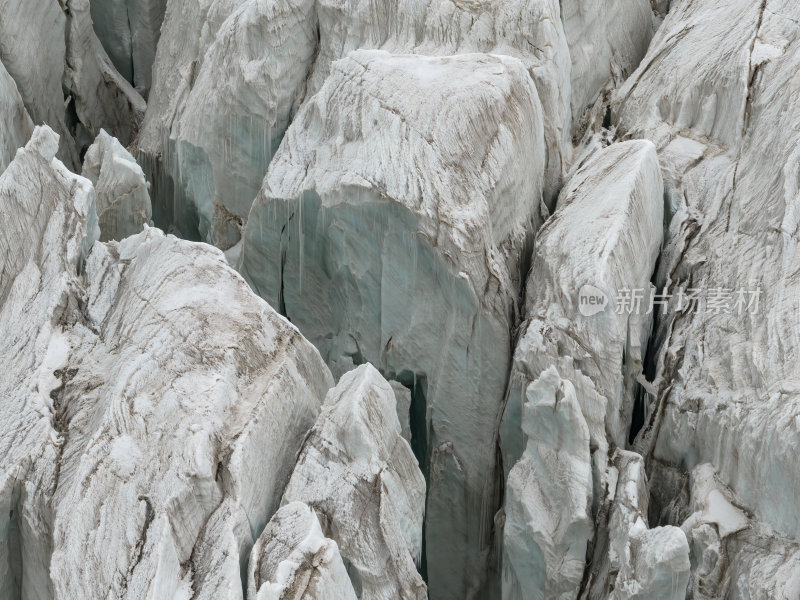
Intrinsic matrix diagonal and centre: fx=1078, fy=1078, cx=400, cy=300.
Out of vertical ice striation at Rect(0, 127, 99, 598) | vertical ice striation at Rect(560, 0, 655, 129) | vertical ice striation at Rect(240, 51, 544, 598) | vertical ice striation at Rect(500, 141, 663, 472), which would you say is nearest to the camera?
vertical ice striation at Rect(0, 127, 99, 598)

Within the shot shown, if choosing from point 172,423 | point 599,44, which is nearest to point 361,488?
point 172,423

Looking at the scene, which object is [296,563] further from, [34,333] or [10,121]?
[10,121]

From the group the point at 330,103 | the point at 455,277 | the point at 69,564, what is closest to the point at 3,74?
the point at 330,103

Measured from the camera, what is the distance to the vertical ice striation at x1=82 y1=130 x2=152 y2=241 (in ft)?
43.8

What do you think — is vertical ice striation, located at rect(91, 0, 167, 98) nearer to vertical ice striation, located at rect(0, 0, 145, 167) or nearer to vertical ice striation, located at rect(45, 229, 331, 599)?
vertical ice striation, located at rect(0, 0, 145, 167)

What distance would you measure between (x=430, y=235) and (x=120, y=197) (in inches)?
171

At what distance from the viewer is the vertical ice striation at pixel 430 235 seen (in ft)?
37.7

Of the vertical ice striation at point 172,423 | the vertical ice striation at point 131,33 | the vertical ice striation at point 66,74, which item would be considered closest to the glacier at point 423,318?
the vertical ice striation at point 172,423

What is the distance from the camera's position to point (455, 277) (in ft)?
37.3

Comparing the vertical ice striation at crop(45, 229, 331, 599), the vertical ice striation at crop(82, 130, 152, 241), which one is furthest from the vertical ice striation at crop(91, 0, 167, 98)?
the vertical ice striation at crop(45, 229, 331, 599)

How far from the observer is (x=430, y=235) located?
1131cm

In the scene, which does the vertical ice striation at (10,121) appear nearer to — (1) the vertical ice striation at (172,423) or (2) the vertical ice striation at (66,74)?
(2) the vertical ice striation at (66,74)

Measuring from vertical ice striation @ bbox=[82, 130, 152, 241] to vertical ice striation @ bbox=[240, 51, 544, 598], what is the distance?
5.81ft

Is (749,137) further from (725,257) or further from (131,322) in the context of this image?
(131,322)
